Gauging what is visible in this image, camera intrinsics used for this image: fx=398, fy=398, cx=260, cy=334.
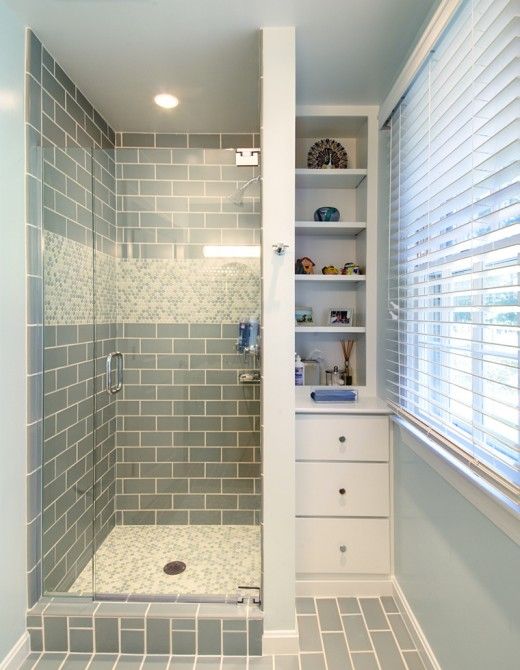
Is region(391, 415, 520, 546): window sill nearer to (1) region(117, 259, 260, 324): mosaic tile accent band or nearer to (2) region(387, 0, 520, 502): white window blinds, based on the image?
(2) region(387, 0, 520, 502): white window blinds

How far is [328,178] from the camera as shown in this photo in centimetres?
225

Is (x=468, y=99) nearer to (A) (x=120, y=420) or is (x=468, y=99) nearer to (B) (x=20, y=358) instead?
(B) (x=20, y=358)

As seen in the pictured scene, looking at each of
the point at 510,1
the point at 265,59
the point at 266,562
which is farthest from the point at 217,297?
the point at 510,1

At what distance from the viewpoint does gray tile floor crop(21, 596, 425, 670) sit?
1546 millimetres

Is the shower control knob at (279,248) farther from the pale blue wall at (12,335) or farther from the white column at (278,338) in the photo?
the pale blue wall at (12,335)

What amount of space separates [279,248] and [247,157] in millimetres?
621

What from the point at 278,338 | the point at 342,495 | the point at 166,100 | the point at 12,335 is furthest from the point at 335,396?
the point at 166,100

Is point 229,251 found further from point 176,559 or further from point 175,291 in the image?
point 176,559

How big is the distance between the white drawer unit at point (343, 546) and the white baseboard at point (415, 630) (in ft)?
0.37

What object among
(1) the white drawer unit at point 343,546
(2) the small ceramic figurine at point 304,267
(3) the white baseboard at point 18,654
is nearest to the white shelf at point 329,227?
(2) the small ceramic figurine at point 304,267

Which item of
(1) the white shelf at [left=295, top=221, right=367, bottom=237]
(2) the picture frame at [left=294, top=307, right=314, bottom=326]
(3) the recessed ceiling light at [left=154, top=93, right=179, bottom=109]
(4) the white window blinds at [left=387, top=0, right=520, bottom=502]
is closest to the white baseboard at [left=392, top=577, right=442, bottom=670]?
(4) the white window blinds at [left=387, top=0, right=520, bottom=502]

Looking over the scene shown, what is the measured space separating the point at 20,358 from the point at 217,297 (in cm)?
94

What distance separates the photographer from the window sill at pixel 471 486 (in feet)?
3.24

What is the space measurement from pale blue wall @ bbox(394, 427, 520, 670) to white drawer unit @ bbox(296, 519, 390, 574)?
0.27 ft
